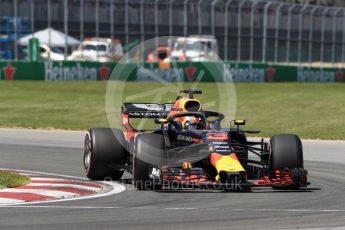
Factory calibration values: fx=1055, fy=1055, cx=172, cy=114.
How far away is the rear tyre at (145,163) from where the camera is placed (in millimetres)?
14430

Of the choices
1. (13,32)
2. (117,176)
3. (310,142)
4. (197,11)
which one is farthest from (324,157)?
(197,11)

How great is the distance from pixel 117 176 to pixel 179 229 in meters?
5.41

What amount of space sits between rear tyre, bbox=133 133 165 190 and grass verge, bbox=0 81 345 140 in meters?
13.2

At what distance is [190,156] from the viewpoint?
14.9m

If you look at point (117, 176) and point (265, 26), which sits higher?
point (265, 26)

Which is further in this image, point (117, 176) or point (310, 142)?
point (310, 142)

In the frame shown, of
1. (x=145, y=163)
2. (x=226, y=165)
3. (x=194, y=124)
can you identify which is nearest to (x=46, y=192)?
(x=145, y=163)

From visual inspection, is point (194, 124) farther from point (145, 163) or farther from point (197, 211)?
point (197, 211)

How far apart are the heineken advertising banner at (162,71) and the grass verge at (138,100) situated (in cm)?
99

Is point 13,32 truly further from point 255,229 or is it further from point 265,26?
point 255,229

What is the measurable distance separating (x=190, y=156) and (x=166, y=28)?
3746 centimetres

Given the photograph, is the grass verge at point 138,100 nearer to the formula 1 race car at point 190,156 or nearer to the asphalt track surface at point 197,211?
the formula 1 race car at point 190,156

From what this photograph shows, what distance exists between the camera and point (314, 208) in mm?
12625

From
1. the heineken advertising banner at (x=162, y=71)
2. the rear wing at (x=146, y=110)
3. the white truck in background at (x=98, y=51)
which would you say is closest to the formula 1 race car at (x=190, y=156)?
the rear wing at (x=146, y=110)
